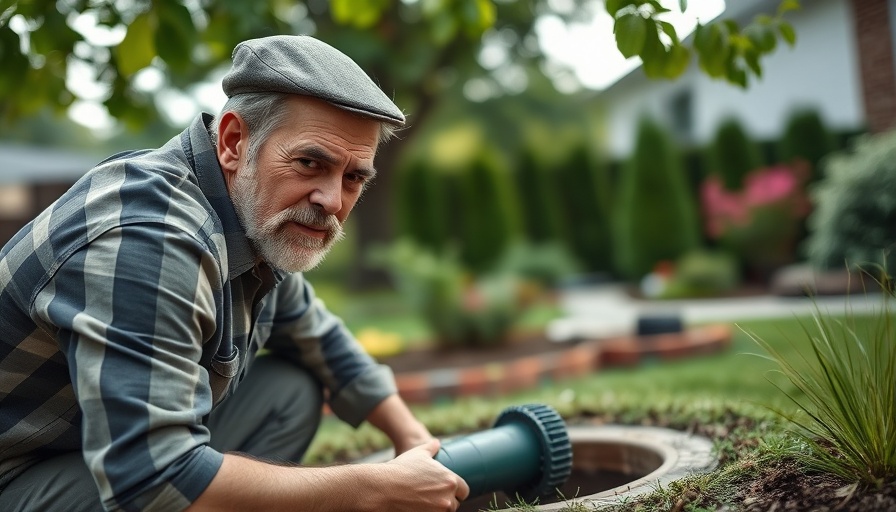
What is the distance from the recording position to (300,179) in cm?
172

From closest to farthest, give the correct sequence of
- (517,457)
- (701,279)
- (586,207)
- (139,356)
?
(139,356) < (517,457) < (701,279) < (586,207)

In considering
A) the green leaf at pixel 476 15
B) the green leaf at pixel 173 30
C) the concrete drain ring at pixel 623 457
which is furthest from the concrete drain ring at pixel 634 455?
the green leaf at pixel 173 30

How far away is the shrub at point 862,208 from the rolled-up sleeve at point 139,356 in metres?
4.63

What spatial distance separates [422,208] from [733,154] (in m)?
5.37

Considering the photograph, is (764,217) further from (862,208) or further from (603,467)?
(603,467)

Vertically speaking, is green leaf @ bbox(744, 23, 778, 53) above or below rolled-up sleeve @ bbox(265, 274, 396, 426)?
above

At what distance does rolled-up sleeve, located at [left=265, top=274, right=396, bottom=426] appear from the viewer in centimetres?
229

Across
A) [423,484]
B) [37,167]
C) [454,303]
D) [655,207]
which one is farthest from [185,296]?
[37,167]

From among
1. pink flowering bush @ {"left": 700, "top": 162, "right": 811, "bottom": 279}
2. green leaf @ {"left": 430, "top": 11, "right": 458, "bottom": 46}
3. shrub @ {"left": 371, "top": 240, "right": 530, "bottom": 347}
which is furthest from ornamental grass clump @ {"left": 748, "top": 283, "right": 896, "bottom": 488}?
pink flowering bush @ {"left": 700, "top": 162, "right": 811, "bottom": 279}

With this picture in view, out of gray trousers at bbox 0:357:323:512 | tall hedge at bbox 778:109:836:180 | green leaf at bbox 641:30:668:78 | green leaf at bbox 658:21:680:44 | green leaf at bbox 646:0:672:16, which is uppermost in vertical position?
green leaf at bbox 646:0:672:16

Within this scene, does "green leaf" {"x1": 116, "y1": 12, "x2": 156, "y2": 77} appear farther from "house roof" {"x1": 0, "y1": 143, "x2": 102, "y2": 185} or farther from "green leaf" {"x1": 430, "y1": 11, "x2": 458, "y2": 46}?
"house roof" {"x1": 0, "y1": 143, "x2": 102, "y2": 185}

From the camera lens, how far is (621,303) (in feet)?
35.2

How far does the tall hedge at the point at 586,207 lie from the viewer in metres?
13.9

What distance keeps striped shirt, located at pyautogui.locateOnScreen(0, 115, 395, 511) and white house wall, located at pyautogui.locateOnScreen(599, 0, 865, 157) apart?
124 inches
